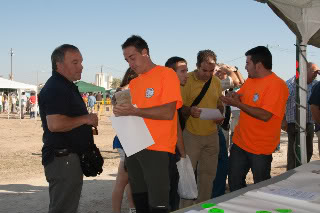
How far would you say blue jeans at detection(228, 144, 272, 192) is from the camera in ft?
10.9

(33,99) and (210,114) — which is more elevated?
(33,99)

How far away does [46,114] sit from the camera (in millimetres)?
2707

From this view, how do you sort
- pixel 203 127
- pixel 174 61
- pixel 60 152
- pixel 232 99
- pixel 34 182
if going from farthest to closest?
1. pixel 34 182
2. pixel 203 127
3. pixel 174 61
4. pixel 232 99
5. pixel 60 152

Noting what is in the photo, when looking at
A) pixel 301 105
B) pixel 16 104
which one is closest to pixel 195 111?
pixel 301 105

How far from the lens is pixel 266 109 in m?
3.18

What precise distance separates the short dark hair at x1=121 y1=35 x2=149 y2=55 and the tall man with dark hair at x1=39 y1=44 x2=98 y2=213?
1.47 ft

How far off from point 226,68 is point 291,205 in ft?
9.61

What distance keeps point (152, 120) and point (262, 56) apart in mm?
1348

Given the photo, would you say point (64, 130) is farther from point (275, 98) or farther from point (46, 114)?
point (275, 98)

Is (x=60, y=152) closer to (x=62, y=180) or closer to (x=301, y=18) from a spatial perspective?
(x=62, y=180)

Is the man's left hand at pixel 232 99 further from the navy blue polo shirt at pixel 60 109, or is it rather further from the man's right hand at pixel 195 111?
the navy blue polo shirt at pixel 60 109

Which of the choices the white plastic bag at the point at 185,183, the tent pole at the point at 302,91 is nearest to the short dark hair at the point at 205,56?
the tent pole at the point at 302,91

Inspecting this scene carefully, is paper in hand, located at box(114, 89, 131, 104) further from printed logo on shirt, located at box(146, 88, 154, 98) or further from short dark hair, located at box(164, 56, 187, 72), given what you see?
short dark hair, located at box(164, 56, 187, 72)

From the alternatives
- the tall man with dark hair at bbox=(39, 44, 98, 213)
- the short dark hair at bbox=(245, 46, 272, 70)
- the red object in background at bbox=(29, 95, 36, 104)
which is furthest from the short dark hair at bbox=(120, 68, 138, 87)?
the red object in background at bbox=(29, 95, 36, 104)
